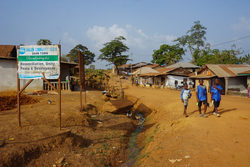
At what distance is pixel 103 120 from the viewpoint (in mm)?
9688

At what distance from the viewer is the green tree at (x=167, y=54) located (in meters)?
47.5

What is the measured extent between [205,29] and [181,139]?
4810 centimetres

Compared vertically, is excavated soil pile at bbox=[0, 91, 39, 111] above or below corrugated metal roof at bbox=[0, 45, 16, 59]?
below

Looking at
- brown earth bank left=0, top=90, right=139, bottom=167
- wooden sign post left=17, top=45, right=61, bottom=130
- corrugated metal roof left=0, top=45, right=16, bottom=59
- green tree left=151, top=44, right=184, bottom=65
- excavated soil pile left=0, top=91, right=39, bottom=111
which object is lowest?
brown earth bank left=0, top=90, right=139, bottom=167

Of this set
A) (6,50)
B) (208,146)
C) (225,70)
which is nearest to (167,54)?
(225,70)

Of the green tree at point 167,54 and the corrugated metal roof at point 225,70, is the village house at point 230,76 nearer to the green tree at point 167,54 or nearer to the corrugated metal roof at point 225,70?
the corrugated metal roof at point 225,70

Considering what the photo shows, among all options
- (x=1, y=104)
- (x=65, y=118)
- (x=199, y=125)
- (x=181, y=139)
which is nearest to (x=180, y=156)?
(x=181, y=139)

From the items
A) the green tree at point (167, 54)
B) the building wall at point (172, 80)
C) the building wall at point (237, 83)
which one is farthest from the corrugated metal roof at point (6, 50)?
the green tree at point (167, 54)

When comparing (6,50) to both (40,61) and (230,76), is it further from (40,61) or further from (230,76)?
(230,76)

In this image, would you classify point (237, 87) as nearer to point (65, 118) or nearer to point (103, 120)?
point (103, 120)

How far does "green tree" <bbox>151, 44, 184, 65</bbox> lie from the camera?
156 feet

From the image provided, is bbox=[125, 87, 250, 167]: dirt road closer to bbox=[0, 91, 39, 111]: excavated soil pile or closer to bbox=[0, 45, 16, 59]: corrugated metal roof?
bbox=[0, 91, 39, 111]: excavated soil pile

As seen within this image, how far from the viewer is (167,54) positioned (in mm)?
48531

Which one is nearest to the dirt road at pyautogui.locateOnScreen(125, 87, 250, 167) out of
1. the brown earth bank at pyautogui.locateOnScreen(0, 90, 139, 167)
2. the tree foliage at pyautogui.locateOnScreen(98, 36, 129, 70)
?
the brown earth bank at pyautogui.locateOnScreen(0, 90, 139, 167)
